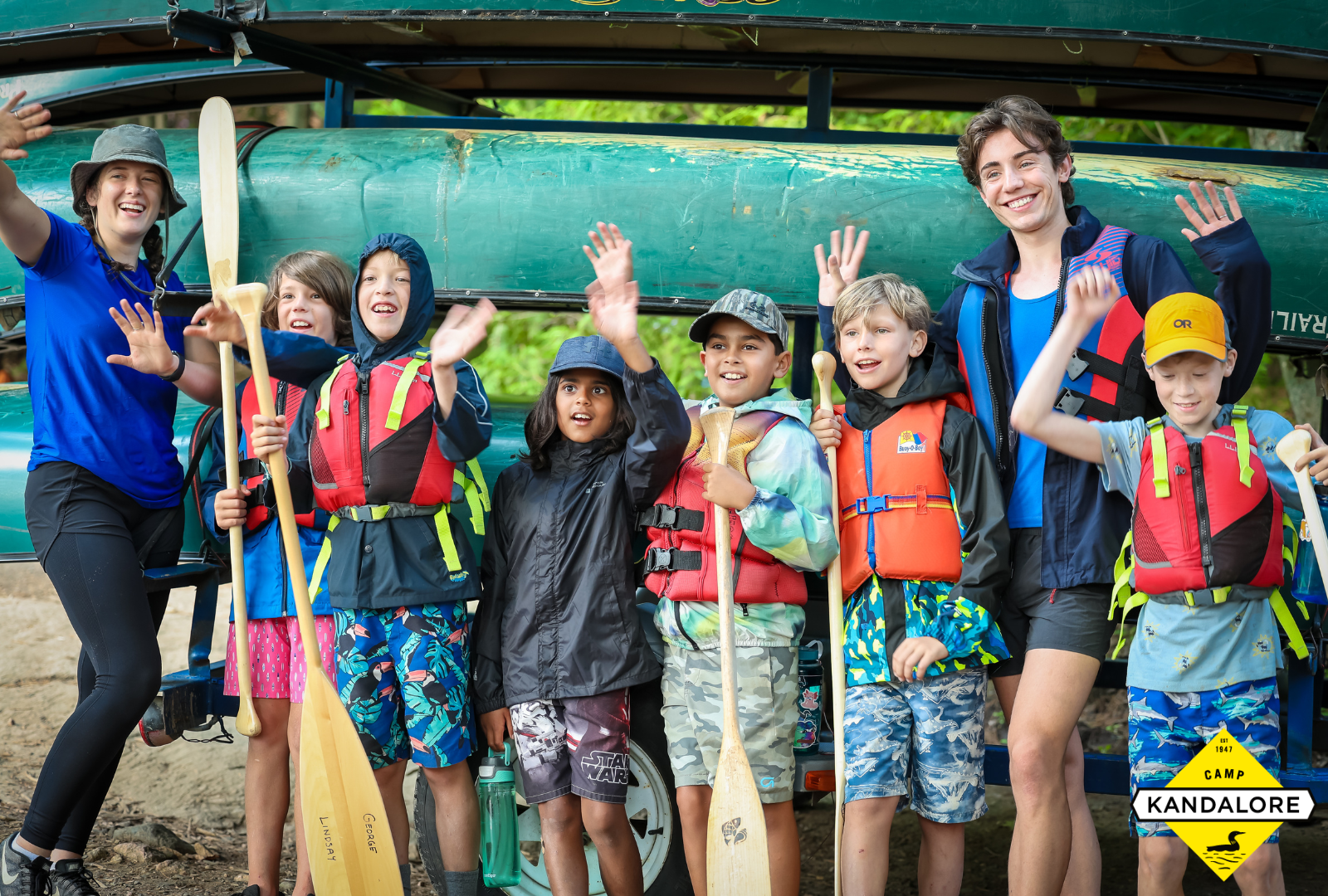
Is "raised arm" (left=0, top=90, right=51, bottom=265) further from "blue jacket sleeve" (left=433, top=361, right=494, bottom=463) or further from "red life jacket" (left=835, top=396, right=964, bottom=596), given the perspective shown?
"red life jacket" (left=835, top=396, right=964, bottom=596)

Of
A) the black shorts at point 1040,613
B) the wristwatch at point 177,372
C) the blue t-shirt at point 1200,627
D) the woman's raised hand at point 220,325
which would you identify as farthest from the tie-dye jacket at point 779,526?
the wristwatch at point 177,372

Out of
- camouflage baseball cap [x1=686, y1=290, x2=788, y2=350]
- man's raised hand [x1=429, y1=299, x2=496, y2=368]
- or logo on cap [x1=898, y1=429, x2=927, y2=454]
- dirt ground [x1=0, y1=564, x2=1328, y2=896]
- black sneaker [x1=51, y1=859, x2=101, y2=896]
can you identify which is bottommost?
dirt ground [x1=0, y1=564, x2=1328, y2=896]

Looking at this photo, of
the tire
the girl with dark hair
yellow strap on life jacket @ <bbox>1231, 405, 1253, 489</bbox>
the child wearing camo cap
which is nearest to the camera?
yellow strap on life jacket @ <bbox>1231, 405, 1253, 489</bbox>

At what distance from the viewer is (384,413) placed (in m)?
3.49

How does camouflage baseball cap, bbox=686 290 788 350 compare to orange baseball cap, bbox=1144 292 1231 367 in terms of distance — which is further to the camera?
camouflage baseball cap, bbox=686 290 788 350

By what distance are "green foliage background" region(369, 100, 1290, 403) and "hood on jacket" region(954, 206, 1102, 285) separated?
5207 mm

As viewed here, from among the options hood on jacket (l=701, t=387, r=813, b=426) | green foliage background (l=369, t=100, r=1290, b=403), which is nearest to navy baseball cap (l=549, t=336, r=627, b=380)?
hood on jacket (l=701, t=387, r=813, b=426)

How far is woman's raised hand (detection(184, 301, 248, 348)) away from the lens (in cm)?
346

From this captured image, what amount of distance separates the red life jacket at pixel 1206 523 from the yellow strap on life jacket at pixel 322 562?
2.24 metres

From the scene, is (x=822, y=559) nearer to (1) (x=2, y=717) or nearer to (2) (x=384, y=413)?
(2) (x=384, y=413)

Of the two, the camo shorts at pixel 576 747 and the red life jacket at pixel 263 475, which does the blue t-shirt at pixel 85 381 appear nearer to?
the red life jacket at pixel 263 475

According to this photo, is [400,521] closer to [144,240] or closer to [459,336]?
[459,336]

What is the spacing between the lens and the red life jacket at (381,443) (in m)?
3.46

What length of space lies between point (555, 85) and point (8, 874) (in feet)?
12.9
